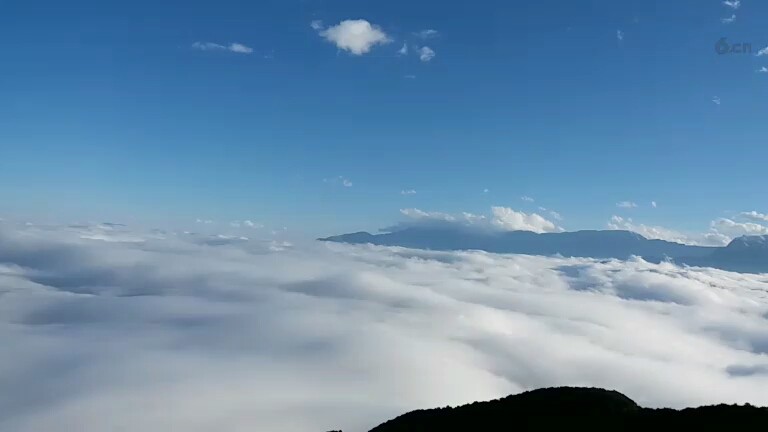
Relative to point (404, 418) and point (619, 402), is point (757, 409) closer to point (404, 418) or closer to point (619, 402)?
point (619, 402)

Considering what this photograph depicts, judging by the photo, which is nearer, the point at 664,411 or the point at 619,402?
the point at 664,411

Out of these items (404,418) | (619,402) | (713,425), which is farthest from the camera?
(404,418)

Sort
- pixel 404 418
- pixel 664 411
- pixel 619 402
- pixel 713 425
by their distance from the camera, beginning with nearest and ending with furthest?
pixel 713 425
pixel 664 411
pixel 619 402
pixel 404 418

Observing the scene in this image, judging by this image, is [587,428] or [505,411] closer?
[587,428]

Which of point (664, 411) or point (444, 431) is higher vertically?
point (664, 411)

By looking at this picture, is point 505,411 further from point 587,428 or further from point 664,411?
point 664,411

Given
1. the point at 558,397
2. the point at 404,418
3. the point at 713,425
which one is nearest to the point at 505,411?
the point at 558,397

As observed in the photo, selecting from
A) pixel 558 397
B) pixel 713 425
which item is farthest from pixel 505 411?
pixel 713 425
